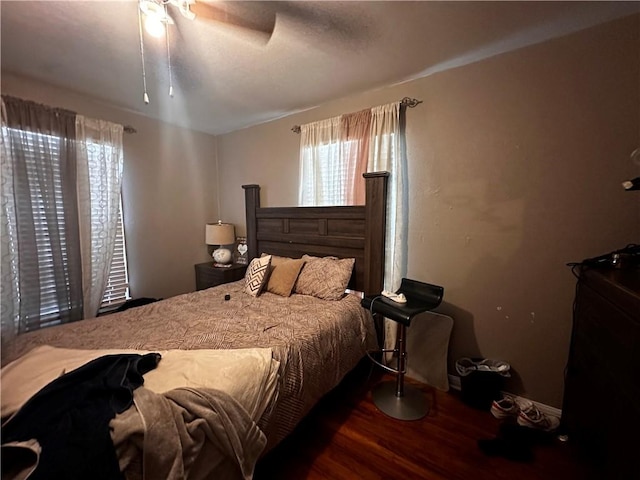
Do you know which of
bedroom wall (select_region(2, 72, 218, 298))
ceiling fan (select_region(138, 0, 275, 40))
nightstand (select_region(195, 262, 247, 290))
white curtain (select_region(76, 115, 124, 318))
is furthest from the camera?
nightstand (select_region(195, 262, 247, 290))

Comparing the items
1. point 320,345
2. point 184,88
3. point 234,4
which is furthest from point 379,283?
point 184,88

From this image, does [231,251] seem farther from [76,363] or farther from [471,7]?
[471,7]

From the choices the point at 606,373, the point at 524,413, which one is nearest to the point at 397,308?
the point at 606,373

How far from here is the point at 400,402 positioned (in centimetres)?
182

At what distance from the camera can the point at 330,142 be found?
248 centimetres

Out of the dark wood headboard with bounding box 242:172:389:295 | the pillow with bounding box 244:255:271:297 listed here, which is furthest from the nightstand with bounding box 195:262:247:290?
the pillow with bounding box 244:255:271:297

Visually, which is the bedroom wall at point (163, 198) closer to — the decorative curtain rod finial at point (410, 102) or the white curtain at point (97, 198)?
the white curtain at point (97, 198)

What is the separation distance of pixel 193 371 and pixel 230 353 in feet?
0.63

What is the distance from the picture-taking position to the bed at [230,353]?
0.79 meters

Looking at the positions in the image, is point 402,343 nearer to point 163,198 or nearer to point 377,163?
point 377,163

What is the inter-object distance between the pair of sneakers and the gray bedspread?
0.88 metres

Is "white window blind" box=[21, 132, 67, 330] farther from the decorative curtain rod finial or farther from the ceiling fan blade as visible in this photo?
the decorative curtain rod finial

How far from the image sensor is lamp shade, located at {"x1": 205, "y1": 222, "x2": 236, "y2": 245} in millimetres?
3148

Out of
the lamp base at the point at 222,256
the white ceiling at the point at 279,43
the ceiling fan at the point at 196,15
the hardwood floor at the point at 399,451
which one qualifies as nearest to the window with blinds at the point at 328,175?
the white ceiling at the point at 279,43
